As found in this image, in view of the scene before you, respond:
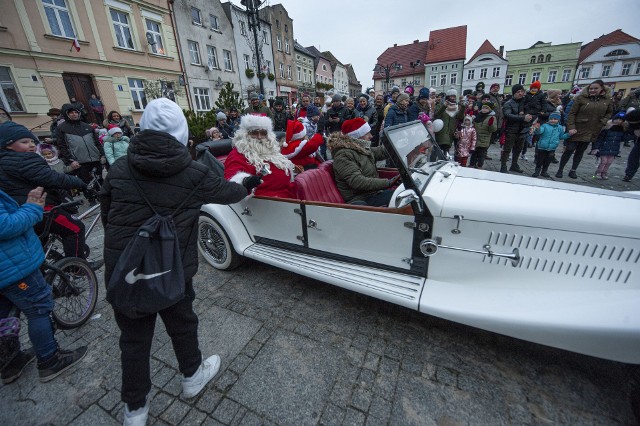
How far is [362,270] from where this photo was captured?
2297 millimetres

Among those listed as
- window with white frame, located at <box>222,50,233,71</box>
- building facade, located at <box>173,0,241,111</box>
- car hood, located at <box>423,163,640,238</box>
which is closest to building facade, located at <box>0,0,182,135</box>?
building facade, located at <box>173,0,241,111</box>

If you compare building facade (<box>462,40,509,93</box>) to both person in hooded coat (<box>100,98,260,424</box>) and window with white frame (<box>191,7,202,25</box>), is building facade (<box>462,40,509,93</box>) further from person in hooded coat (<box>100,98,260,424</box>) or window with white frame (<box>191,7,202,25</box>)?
person in hooded coat (<box>100,98,260,424</box>)

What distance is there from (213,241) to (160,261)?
1.94m

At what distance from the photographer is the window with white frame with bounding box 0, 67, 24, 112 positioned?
959cm

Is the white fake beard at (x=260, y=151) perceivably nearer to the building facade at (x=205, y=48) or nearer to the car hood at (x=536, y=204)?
the car hood at (x=536, y=204)

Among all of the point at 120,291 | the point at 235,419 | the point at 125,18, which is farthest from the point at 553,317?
the point at 125,18

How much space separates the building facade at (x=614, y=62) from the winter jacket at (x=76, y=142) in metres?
58.2

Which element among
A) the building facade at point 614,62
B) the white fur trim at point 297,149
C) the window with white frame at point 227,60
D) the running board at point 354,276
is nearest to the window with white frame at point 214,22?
the window with white frame at point 227,60

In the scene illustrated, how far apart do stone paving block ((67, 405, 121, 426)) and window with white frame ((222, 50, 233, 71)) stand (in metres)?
23.7

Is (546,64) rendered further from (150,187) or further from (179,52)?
(150,187)

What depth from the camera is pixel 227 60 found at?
69.9 ft

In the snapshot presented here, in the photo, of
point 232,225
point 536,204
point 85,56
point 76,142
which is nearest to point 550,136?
point 536,204

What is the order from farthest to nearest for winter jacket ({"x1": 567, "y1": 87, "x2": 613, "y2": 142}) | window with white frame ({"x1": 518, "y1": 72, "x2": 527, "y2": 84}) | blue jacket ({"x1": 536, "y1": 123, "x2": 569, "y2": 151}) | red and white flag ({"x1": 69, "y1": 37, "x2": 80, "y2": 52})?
window with white frame ({"x1": 518, "y1": 72, "x2": 527, "y2": 84})
red and white flag ({"x1": 69, "y1": 37, "x2": 80, "y2": 52})
blue jacket ({"x1": 536, "y1": 123, "x2": 569, "y2": 151})
winter jacket ({"x1": 567, "y1": 87, "x2": 613, "y2": 142})

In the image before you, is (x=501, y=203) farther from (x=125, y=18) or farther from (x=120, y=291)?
(x=125, y=18)
